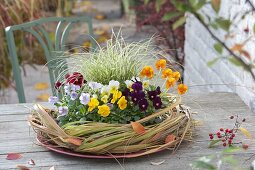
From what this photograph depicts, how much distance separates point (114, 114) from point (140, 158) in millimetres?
152

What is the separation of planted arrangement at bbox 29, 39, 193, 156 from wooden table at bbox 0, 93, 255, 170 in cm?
3

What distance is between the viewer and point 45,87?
4863mm

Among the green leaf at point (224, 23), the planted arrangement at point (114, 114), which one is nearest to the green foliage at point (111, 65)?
the planted arrangement at point (114, 114)

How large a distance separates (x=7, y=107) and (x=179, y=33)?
2849 millimetres

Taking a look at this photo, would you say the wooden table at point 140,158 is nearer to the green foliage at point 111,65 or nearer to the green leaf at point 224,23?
the green foliage at point 111,65

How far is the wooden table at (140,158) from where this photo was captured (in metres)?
1.55

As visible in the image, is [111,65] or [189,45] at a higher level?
[111,65]

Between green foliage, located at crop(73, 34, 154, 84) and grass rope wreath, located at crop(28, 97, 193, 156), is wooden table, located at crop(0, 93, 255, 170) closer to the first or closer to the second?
grass rope wreath, located at crop(28, 97, 193, 156)

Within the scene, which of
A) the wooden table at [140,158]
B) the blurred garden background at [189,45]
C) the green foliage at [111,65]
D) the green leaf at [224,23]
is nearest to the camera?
the green leaf at [224,23]

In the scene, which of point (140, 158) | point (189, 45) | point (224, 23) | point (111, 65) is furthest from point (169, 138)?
point (189, 45)

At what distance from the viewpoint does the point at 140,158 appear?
62.5 inches

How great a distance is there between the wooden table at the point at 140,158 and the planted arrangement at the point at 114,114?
0.10ft

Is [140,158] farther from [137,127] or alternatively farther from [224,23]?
[224,23]

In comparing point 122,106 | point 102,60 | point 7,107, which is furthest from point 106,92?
point 7,107
